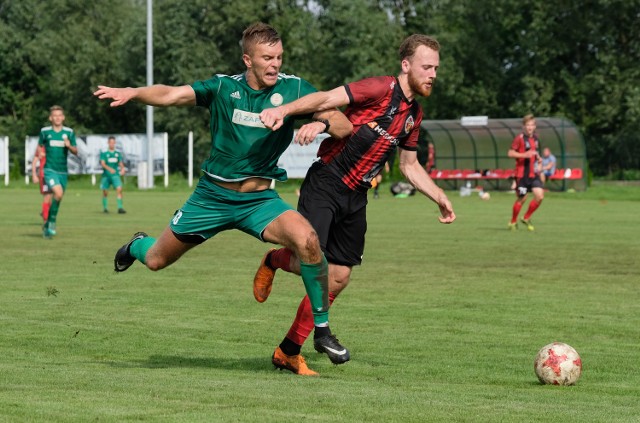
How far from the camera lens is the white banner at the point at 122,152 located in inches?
2276

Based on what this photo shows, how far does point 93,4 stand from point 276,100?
75.3 m

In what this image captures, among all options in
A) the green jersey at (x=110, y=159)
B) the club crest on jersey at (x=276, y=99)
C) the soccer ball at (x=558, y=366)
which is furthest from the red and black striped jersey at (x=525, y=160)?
the soccer ball at (x=558, y=366)

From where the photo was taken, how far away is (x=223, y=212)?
8773 millimetres

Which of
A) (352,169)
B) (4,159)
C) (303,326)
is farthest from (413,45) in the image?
(4,159)

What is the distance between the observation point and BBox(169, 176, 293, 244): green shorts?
8625 mm

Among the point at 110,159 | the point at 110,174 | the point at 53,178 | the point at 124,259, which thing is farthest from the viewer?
the point at 110,174

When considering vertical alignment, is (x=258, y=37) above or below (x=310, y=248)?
above

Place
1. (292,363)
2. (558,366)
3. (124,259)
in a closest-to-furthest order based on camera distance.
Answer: (558,366) < (292,363) < (124,259)

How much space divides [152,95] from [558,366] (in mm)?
3193

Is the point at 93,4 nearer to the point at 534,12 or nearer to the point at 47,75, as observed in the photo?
the point at 47,75

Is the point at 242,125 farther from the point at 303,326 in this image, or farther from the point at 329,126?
the point at 303,326

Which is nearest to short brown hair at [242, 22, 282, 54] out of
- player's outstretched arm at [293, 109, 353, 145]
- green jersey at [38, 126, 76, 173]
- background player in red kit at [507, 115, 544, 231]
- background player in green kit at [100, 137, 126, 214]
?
player's outstretched arm at [293, 109, 353, 145]

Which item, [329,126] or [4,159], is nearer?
[329,126]

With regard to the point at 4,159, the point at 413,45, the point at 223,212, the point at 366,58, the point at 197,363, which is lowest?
the point at 4,159
